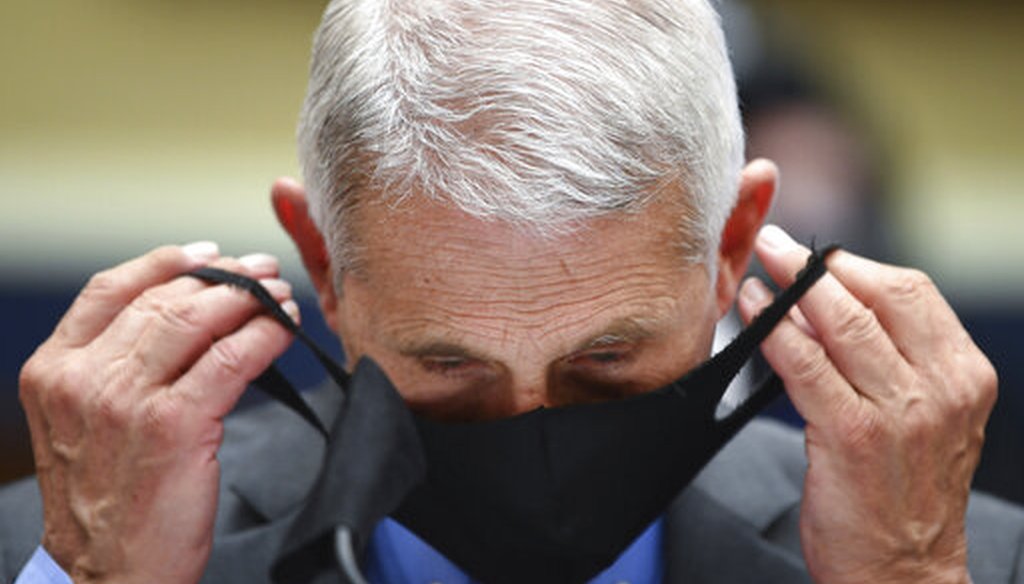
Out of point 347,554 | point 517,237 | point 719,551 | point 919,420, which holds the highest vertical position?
point 517,237

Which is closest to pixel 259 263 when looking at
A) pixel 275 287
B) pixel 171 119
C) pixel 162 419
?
pixel 275 287

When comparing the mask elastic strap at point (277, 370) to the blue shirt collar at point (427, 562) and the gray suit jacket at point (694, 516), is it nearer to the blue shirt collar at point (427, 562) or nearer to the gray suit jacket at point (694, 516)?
the gray suit jacket at point (694, 516)

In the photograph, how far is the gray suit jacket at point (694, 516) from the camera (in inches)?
92.0

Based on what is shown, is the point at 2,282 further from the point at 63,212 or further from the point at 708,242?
the point at 708,242

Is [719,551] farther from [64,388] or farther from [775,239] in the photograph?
[64,388]

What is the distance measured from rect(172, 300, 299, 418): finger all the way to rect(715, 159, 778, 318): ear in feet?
2.24

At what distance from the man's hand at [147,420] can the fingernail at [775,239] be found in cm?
67

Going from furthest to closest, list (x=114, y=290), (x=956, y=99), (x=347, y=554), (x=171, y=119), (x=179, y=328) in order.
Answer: (x=956, y=99) → (x=171, y=119) → (x=114, y=290) → (x=179, y=328) → (x=347, y=554)

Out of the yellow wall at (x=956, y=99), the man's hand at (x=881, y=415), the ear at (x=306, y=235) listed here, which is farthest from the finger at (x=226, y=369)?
the yellow wall at (x=956, y=99)

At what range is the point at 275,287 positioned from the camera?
2.27 m

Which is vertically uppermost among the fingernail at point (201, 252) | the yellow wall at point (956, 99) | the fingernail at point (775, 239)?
the fingernail at point (201, 252)

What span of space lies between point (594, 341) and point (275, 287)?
0.47 m

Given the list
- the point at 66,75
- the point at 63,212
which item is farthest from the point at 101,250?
the point at 66,75

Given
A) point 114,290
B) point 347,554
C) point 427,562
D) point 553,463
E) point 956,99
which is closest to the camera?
point 347,554
